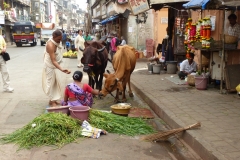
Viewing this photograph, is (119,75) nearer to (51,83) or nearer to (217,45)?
(51,83)

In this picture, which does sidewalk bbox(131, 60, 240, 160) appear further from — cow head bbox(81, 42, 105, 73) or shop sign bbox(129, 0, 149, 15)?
shop sign bbox(129, 0, 149, 15)

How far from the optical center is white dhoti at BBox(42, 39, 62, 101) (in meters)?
7.04

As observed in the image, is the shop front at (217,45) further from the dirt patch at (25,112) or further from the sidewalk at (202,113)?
the dirt patch at (25,112)

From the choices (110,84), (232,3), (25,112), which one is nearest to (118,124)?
(110,84)

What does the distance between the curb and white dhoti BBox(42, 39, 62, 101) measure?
2.31 metres

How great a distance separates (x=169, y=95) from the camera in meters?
8.10

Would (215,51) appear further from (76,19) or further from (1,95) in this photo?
(76,19)

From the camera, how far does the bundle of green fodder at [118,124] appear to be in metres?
5.49

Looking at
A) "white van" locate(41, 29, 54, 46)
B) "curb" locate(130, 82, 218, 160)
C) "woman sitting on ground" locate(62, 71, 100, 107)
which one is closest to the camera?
"curb" locate(130, 82, 218, 160)

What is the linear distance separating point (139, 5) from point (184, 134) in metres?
6.05

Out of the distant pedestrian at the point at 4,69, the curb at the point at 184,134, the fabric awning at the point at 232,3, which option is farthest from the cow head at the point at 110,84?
the distant pedestrian at the point at 4,69

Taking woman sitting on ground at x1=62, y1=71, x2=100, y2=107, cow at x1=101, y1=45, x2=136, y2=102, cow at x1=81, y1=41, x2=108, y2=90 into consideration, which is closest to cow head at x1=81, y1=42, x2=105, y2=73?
cow at x1=81, y1=41, x2=108, y2=90

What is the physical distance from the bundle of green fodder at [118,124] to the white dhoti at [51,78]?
173cm

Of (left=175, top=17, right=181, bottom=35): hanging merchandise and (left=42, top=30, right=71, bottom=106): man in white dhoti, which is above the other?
(left=175, top=17, right=181, bottom=35): hanging merchandise
